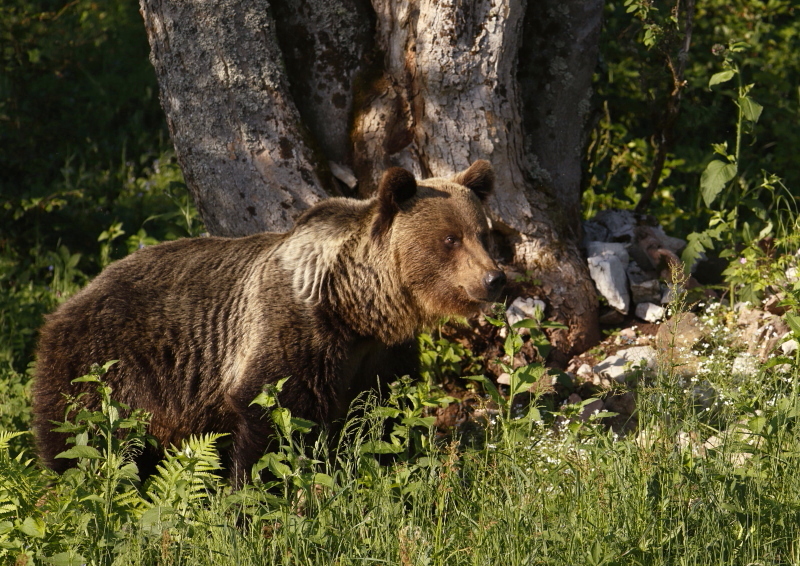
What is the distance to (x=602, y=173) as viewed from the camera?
8.07 m

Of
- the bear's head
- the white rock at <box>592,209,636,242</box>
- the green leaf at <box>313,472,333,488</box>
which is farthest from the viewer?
the white rock at <box>592,209,636,242</box>

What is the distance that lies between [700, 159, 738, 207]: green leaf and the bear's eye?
196 cm

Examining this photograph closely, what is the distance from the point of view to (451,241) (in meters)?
5.00

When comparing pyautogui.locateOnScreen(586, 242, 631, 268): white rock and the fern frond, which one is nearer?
the fern frond

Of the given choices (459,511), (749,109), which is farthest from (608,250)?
(459,511)

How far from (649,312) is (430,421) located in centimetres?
260

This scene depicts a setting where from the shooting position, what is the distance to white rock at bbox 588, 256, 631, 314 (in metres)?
6.19

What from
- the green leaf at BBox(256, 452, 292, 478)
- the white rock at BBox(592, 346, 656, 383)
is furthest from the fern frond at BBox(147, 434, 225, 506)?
the white rock at BBox(592, 346, 656, 383)

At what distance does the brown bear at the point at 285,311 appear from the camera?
Answer: 4.86 meters

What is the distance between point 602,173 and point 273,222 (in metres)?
3.30

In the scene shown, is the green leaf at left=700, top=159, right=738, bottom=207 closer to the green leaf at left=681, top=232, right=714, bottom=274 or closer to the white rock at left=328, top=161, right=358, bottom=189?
the green leaf at left=681, top=232, right=714, bottom=274

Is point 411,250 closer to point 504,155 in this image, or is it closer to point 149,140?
point 504,155

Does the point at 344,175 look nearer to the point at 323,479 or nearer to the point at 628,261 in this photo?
the point at 628,261

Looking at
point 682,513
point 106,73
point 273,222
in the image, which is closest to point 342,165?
point 273,222
